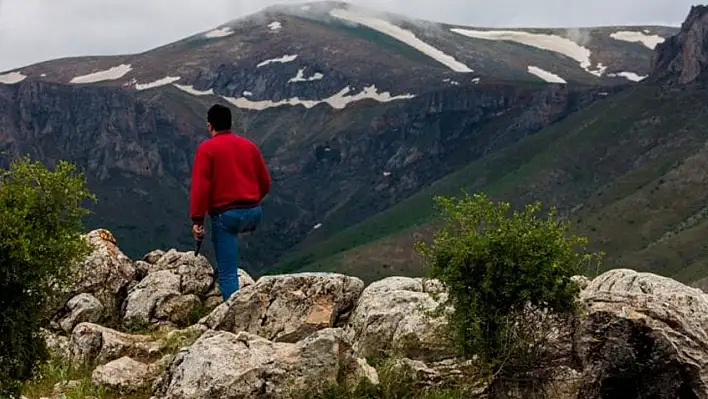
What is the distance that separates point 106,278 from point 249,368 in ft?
30.3

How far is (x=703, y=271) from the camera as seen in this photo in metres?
139

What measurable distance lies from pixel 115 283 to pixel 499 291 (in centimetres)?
1134

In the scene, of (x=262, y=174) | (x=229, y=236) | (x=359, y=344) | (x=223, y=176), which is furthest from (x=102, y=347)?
(x=359, y=344)

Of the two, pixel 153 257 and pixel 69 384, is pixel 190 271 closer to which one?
pixel 153 257

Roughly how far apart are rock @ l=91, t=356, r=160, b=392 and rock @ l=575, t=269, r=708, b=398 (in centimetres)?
678

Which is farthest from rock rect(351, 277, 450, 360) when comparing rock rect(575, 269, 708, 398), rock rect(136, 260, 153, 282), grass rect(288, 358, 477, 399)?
rock rect(136, 260, 153, 282)

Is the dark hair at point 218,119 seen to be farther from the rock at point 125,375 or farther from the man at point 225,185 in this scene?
the rock at point 125,375

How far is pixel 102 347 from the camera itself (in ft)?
47.0

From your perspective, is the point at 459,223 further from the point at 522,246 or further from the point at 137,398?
the point at 137,398

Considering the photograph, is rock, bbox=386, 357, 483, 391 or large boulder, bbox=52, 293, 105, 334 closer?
rock, bbox=386, 357, 483, 391

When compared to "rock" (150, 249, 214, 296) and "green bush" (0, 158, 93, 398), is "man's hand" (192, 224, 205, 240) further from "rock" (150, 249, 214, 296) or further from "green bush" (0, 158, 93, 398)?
"rock" (150, 249, 214, 296)

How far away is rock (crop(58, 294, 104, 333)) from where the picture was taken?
679 inches

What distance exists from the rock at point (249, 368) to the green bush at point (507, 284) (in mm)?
1910

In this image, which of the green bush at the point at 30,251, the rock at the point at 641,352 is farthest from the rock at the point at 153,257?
the rock at the point at 641,352
